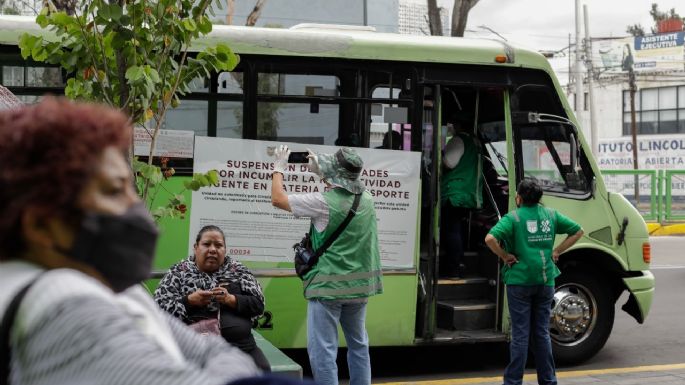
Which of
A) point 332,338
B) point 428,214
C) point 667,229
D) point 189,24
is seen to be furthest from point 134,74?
point 667,229

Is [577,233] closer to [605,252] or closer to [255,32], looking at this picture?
[605,252]

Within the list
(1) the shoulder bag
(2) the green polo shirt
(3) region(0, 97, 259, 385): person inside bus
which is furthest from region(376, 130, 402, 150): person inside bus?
(3) region(0, 97, 259, 385): person inside bus

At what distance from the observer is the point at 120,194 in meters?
1.46

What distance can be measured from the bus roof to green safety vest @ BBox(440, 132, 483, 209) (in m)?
0.89

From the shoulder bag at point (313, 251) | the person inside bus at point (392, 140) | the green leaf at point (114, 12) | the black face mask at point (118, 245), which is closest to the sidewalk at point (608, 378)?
the person inside bus at point (392, 140)

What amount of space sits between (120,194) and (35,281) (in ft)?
0.61

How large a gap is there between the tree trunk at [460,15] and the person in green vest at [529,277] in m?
11.6

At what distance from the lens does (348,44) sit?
7199mm

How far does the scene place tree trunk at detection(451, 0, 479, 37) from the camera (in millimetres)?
A: 17625

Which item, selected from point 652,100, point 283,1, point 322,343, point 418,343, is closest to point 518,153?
point 418,343

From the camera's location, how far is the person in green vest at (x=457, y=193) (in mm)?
7754

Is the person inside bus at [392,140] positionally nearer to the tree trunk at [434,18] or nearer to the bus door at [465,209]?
the bus door at [465,209]

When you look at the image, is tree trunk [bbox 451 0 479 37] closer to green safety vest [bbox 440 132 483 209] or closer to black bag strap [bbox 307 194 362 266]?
green safety vest [bbox 440 132 483 209]

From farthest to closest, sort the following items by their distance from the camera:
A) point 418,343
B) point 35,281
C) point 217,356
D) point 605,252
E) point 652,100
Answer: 1. point 652,100
2. point 605,252
3. point 418,343
4. point 217,356
5. point 35,281
